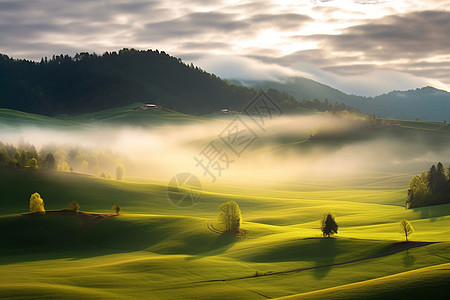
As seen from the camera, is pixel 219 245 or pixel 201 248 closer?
pixel 201 248

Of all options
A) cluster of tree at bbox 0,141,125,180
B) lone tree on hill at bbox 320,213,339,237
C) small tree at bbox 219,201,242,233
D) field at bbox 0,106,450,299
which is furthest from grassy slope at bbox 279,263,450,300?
cluster of tree at bbox 0,141,125,180

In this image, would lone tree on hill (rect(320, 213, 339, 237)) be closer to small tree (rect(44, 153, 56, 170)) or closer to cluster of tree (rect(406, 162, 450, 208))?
cluster of tree (rect(406, 162, 450, 208))

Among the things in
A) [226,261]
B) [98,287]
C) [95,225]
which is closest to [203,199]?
[95,225]

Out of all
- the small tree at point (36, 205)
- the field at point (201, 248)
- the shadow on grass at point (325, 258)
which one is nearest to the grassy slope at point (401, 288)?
the field at point (201, 248)

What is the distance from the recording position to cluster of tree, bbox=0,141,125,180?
127 metres

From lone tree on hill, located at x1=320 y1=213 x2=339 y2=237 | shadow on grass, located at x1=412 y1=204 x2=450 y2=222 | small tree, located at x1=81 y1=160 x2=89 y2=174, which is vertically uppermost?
small tree, located at x1=81 y1=160 x2=89 y2=174

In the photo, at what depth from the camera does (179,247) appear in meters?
73.8

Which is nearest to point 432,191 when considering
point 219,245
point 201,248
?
point 219,245

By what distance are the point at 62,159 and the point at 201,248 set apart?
10346cm

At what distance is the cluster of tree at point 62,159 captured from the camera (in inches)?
4992

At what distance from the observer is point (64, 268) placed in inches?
2376

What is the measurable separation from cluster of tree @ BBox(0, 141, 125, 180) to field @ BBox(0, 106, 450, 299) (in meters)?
5.96

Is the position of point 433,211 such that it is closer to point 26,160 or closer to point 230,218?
point 230,218

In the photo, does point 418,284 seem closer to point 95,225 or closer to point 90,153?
point 95,225
